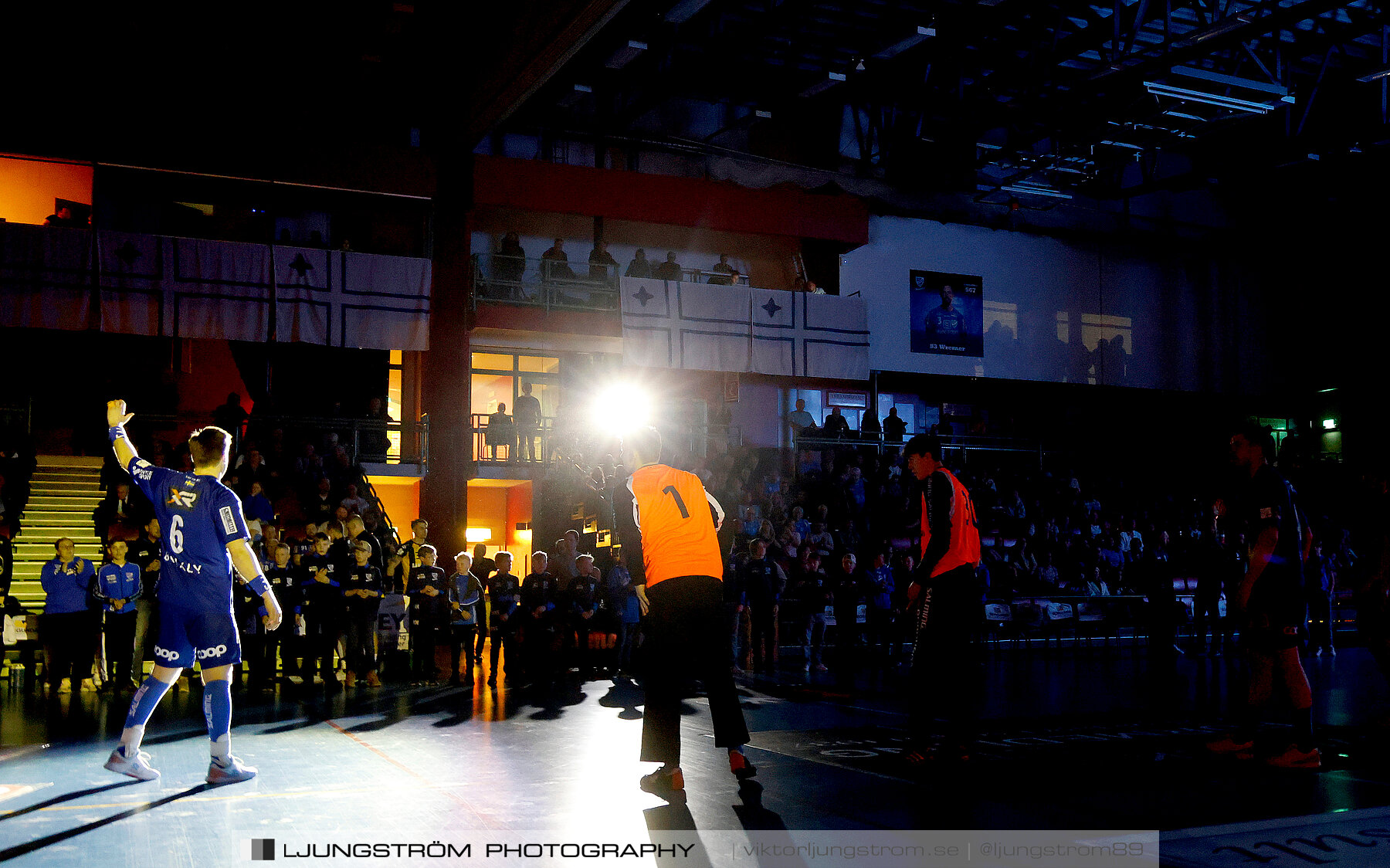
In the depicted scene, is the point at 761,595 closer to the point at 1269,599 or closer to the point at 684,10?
the point at 1269,599

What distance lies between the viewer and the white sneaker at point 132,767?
570 cm

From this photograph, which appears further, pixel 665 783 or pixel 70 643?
pixel 70 643

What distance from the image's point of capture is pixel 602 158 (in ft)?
74.5

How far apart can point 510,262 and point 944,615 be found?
56.7ft

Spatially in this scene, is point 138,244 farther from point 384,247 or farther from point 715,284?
point 715,284

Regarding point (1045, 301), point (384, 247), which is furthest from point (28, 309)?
point (1045, 301)

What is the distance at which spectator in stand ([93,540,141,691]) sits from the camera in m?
11.1

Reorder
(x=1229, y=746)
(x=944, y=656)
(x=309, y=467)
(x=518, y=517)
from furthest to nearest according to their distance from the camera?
1. (x=518, y=517)
2. (x=309, y=467)
3. (x=1229, y=746)
4. (x=944, y=656)

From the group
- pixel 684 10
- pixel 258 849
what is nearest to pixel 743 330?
pixel 684 10

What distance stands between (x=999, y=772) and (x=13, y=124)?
764 inches

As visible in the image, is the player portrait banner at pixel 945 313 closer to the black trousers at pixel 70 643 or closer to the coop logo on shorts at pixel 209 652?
the black trousers at pixel 70 643

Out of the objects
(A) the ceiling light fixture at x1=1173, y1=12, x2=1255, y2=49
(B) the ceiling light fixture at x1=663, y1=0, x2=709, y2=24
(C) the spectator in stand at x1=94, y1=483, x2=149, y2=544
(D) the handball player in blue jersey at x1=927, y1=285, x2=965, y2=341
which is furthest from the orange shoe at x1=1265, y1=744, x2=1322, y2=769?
(D) the handball player in blue jersey at x1=927, y1=285, x2=965, y2=341

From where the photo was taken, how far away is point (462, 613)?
12188mm

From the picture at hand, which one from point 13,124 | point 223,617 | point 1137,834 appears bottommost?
point 1137,834
